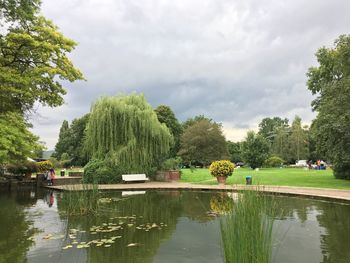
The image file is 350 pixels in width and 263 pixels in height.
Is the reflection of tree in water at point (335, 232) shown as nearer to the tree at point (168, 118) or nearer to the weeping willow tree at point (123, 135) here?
the weeping willow tree at point (123, 135)

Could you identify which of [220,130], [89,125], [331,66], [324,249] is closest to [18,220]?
[324,249]

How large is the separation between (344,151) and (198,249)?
12.7 metres

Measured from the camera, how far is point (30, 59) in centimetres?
1167

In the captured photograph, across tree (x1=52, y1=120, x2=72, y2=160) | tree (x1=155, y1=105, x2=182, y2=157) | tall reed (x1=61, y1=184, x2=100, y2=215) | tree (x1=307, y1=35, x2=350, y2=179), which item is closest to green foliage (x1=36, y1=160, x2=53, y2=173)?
tall reed (x1=61, y1=184, x2=100, y2=215)

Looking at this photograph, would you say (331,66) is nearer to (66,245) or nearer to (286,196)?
(286,196)

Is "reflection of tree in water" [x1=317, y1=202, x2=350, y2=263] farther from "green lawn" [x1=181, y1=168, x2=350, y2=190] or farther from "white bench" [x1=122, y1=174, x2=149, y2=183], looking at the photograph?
"white bench" [x1=122, y1=174, x2=149, y2=183]

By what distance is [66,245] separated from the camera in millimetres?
6121

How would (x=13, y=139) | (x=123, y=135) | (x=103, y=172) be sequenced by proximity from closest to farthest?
(x=13, y=139) → (x=103, y=172) → (x=123, y=135)

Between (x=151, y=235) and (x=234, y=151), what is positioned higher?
(x=234, y=151)

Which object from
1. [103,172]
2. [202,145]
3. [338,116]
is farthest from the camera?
[202,145]

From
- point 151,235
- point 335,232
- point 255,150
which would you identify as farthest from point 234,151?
point 151,235

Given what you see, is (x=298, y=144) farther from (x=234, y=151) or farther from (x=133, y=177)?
(x=133, y=177)

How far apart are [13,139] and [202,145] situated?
4359 cm

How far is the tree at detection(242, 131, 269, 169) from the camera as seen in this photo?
37031 millimetres
